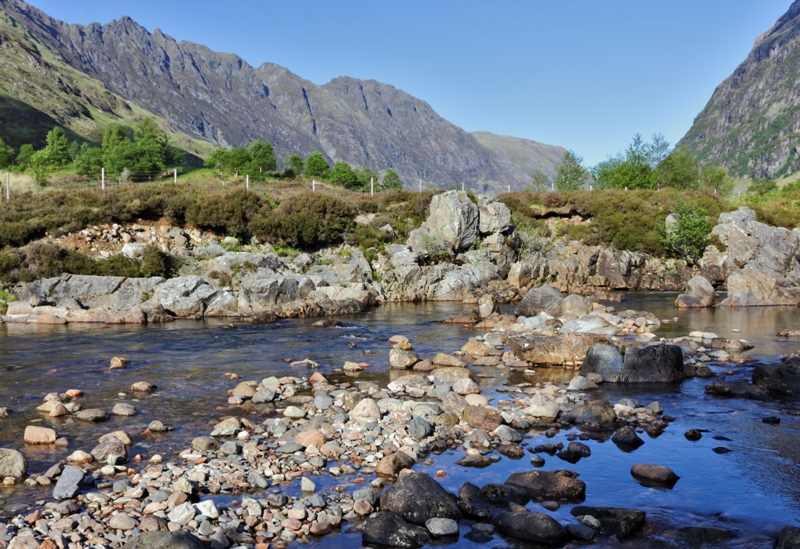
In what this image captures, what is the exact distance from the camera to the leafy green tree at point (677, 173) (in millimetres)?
72188

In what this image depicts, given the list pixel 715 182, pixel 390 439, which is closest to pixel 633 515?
pixel 390 439

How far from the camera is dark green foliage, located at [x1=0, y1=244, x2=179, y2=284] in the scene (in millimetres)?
31266

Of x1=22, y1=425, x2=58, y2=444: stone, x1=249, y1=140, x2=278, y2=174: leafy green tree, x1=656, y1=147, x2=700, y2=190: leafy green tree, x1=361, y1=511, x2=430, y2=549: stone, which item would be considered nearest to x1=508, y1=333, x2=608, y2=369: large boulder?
x1=361, y1=511, x2=430, y2=549: stone

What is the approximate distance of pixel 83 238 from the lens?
119 ft

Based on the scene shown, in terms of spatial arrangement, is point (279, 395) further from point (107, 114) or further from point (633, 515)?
point (107, 114)

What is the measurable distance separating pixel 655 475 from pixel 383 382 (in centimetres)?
841

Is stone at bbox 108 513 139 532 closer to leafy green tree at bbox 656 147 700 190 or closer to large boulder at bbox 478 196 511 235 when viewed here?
large boulder at bbox 478 196 511 235

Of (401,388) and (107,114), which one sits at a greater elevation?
(107,114)

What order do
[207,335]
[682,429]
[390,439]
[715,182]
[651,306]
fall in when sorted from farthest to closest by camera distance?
[715,182]
[651,306]
[207,335]
[682,429]
[390,439]

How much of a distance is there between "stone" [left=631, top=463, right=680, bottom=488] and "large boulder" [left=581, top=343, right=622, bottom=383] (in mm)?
6845

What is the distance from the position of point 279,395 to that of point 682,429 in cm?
954

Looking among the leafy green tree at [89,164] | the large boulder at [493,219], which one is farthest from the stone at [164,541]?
the leafy green tree at [89,164]

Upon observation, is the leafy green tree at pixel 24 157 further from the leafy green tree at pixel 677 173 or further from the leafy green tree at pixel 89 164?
the leafy green tree at pixel 677 173

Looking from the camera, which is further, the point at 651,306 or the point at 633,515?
the point at 651,306
